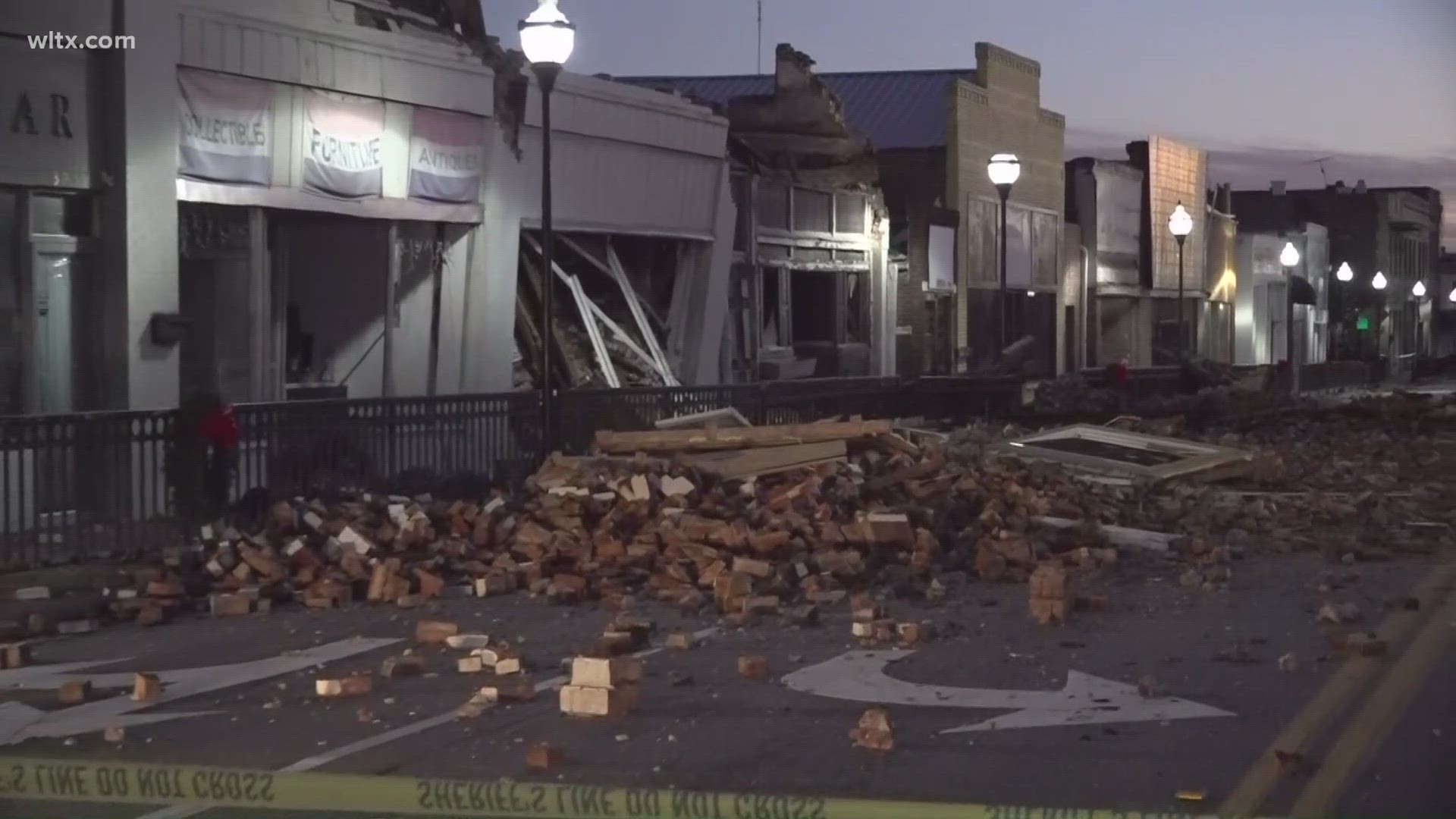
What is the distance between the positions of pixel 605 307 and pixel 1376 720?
1881 centimetres

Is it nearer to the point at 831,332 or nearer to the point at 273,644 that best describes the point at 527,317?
→ the point at 831,332

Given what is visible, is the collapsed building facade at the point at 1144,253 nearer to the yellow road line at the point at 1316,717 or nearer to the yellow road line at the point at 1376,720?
the yellow road line at the point at 1316,717

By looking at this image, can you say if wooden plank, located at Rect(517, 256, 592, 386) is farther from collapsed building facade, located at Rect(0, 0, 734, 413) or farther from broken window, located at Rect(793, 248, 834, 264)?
broken window, located at Rect(793, 248, 834, 264)

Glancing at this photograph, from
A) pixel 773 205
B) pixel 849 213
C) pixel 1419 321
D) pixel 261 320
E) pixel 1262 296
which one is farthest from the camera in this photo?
pixel 1419 321

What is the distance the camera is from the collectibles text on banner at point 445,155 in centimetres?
2211

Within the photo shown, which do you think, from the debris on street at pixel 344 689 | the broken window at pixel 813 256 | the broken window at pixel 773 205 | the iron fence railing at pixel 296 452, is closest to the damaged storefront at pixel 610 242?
the broken window at pixel 773 205

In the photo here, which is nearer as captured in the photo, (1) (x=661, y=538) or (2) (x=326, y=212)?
(1) (x=661, y=538)

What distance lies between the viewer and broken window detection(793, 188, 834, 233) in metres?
32.8

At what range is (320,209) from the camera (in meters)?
20.6

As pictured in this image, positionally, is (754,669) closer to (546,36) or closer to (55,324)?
(546,36)

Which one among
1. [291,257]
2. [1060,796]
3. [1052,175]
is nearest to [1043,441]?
[291,257]

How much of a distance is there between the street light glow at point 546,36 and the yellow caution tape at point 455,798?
11.3 m

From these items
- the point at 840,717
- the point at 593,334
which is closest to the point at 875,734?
the point at 840,717

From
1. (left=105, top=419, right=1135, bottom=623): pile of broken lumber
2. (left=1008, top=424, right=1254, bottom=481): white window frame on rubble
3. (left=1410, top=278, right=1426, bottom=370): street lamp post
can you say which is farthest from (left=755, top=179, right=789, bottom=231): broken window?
(left=1410, top=278, right=1426, bottom=370): street lamp post
